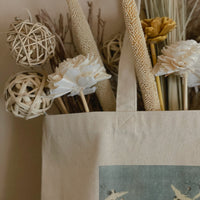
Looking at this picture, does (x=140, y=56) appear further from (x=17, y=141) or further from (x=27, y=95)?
(x=17, y=141)

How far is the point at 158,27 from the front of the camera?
0.49m

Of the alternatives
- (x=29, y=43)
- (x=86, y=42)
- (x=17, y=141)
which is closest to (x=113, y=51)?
(x=86, y=42)

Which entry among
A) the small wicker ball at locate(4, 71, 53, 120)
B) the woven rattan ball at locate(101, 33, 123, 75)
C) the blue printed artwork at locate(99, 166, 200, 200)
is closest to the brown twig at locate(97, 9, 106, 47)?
the woven rattan ball at locate(101, 33, 123, 75)

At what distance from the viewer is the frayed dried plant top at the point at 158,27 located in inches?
18.8

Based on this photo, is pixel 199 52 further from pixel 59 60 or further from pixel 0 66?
pixel 0 66

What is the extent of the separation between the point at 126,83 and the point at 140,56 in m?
0.05

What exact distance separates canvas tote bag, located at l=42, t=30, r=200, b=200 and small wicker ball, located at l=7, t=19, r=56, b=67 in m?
0.12

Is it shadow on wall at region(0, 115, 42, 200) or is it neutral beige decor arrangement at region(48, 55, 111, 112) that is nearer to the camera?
neutral beige decor arrangement at region(48, 55, 111, 112)

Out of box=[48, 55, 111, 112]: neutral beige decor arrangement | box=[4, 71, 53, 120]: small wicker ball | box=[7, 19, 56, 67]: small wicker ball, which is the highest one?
box=[7, 19, 56, 67]: small wicker ball

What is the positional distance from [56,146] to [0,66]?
0.26m

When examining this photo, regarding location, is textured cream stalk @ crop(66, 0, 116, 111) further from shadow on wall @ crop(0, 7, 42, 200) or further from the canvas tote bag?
shadow on wall @ crop(0, 7, 42, 200)

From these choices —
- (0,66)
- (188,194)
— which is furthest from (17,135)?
(188,194)

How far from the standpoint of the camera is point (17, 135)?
67cm

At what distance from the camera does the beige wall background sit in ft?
2.16
